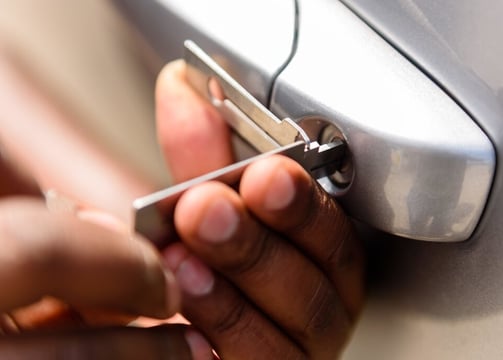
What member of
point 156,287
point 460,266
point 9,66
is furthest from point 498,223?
point 9,66

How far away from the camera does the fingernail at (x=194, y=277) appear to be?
0.33 m

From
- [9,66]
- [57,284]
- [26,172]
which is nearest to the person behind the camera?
[57,284]

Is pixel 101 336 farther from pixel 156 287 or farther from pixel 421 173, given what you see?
pixel 421 173

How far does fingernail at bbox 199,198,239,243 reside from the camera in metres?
0.31

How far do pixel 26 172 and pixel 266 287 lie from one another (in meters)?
0.16

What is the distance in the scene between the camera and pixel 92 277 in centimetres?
28

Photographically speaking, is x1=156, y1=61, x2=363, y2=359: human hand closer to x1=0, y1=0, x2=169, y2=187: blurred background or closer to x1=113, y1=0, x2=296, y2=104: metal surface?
x1=113, y1=0, x2=296, y2=104: metal surface

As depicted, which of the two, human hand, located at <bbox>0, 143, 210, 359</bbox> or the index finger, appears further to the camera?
the index finger

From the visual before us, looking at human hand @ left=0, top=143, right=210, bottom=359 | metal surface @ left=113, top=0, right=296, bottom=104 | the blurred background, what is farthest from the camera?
the blurred background

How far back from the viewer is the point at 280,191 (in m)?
0.32

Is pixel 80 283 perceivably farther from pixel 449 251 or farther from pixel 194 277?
pixel 449 251

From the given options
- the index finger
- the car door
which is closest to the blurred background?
the index finger

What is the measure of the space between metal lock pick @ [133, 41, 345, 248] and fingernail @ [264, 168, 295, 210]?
0.5 inches

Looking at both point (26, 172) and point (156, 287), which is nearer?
point (156, 287)
